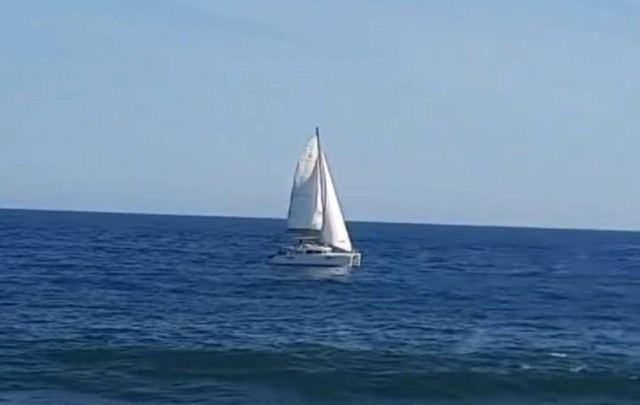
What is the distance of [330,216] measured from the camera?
332 ft

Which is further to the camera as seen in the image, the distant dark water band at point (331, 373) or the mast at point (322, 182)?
the mast at point (322, 182)

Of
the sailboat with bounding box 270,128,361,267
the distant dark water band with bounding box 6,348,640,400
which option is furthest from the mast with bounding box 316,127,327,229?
the distant dark water band with bounding box 6,348,640,400

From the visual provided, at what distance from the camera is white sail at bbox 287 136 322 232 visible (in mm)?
100750

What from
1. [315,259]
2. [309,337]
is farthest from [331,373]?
[315,259]

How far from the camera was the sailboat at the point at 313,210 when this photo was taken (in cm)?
10050

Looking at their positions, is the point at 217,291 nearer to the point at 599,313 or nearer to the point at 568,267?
the point at 599,313

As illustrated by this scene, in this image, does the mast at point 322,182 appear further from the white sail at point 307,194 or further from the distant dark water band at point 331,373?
the distant dark water band at point 331,373

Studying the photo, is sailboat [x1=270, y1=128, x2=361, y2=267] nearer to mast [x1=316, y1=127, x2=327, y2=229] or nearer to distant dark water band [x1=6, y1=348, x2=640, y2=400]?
mast [x1=316, y1=127, x2=327, y2=229]

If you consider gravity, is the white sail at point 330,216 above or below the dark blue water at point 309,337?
above

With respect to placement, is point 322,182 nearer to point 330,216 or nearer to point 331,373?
point 330,216

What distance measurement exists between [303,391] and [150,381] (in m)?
5.93

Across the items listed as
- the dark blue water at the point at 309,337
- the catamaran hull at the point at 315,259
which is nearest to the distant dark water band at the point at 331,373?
the dark blue water at the point at 309,337

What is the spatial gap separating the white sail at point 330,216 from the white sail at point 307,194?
0.55 metres

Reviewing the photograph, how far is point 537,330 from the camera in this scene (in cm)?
6062
